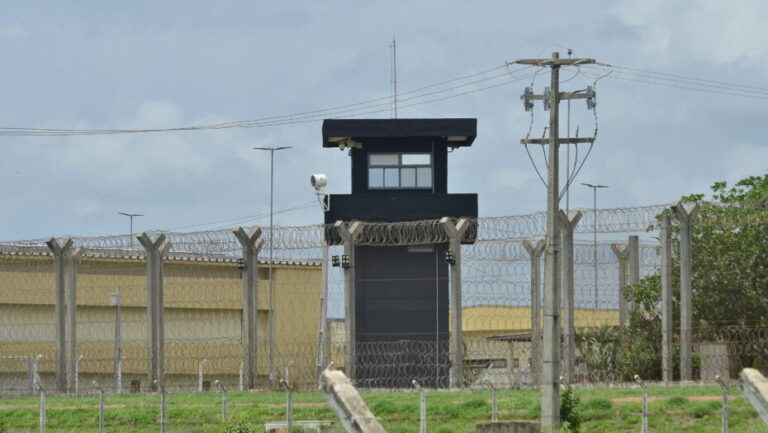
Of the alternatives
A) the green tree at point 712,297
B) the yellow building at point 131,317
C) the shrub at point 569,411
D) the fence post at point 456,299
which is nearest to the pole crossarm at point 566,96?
the shrub at point 569,411

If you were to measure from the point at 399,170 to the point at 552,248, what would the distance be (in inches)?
583

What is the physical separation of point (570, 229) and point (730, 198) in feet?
37.5

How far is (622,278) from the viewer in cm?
3544

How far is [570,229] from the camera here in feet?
92.0

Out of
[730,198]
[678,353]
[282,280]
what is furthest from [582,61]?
[282,280]

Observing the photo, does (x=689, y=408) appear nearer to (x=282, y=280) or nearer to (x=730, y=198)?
(x=730, y=198)

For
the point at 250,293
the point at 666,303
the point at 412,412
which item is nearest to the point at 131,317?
the point at 250,293

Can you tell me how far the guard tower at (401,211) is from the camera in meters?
34.1

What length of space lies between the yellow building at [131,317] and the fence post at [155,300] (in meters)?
9.55

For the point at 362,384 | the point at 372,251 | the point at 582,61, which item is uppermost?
the point at 582,61

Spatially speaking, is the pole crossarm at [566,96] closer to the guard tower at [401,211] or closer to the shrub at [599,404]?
the shrub at [599,404]

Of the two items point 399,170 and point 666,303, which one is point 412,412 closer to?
point 666,303

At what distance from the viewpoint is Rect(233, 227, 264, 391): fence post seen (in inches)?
1192

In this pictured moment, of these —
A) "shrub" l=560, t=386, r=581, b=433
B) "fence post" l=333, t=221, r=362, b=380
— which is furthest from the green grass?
"fence post" l=333, t=221, r=362, b=380
